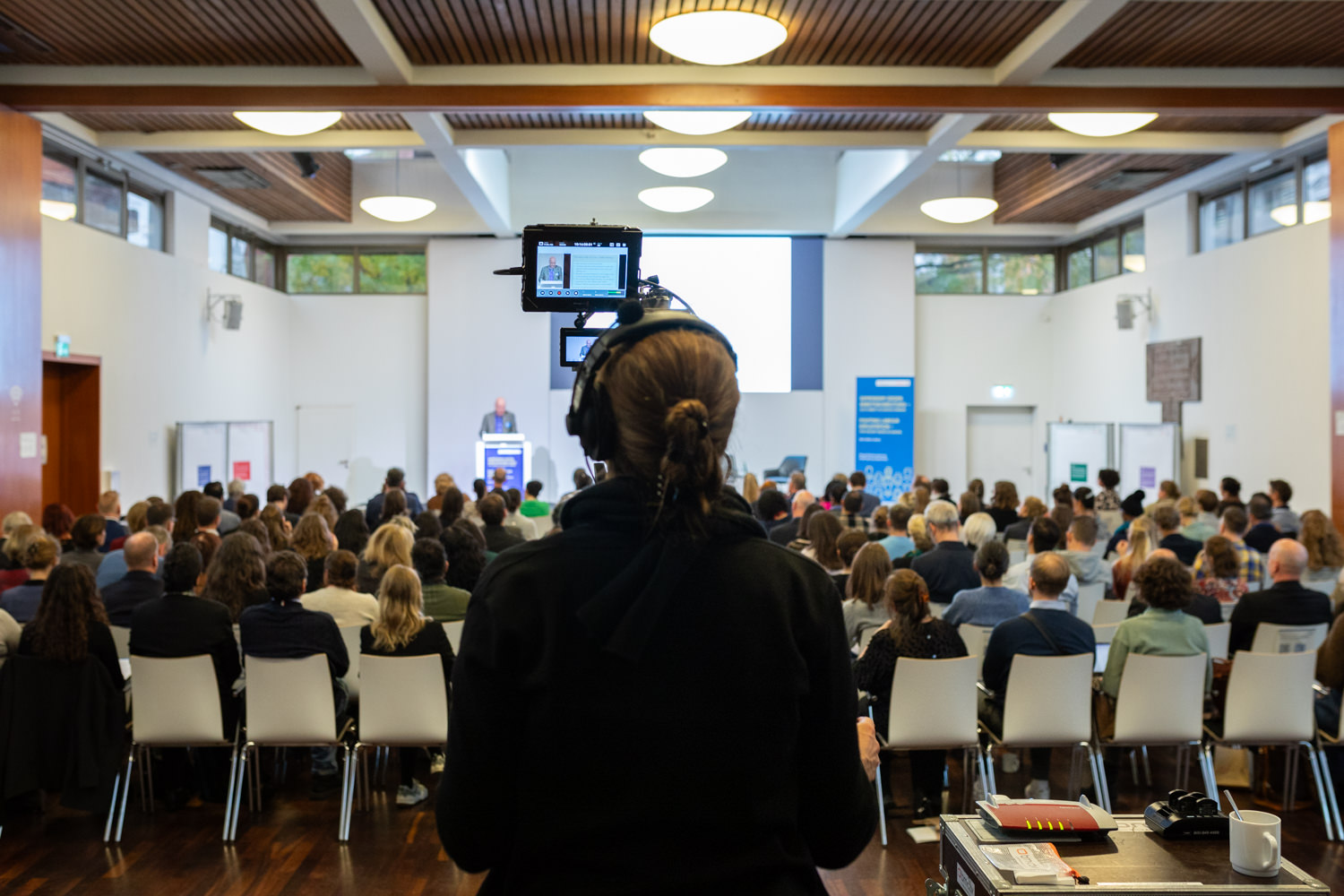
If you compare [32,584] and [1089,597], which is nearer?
[32,584]

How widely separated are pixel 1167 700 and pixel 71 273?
371 inches

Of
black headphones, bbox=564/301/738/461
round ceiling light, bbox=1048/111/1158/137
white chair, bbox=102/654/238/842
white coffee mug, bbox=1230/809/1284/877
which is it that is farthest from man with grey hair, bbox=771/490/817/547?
black headphones, bbox=564/301/738/461

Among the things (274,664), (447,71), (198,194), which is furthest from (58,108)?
(274,664)

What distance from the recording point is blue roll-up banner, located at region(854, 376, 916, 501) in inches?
562

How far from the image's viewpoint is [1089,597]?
6.22 metres

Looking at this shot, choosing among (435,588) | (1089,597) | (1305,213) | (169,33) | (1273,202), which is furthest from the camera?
(1273,202)

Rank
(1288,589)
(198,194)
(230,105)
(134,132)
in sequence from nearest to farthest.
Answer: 1. (1288,589)
2. (230,105)
3. (134,132)
4. (198,194)

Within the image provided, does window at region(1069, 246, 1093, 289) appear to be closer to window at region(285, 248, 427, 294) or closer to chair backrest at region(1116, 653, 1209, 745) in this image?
window at region(285, 248, 427, 294)

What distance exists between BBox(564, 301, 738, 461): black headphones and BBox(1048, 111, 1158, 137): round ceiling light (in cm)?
784

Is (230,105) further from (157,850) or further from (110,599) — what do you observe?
(157,850)

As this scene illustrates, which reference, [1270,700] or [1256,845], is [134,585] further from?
[1270,700]

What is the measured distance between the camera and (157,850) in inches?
164

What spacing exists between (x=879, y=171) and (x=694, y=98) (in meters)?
4.27

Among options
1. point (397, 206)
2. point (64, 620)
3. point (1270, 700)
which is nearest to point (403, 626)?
point (64, 620)
